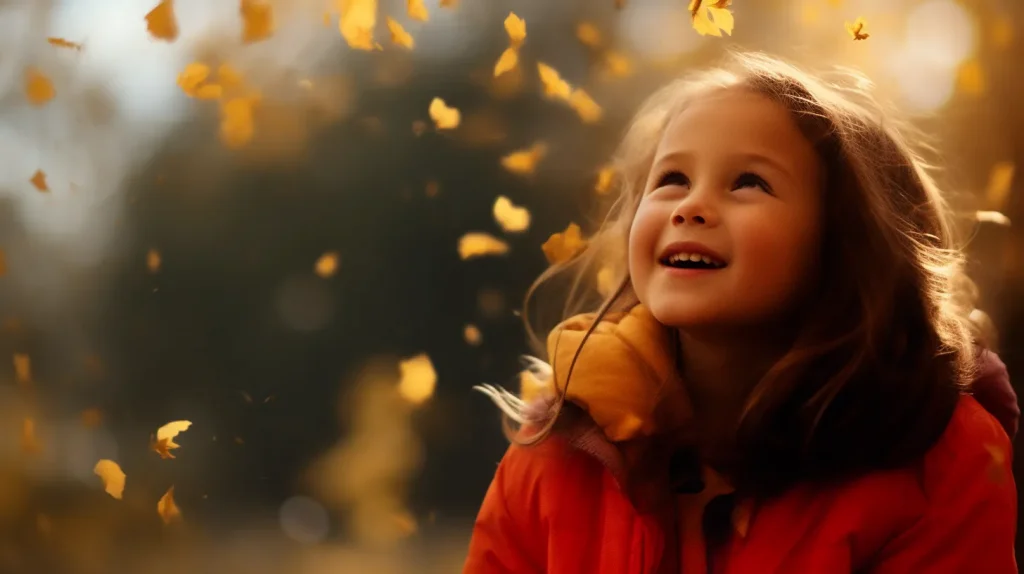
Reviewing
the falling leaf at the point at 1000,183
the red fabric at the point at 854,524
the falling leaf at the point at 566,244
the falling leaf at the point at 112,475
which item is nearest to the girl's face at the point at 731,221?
the red fabric at the point at 854,524

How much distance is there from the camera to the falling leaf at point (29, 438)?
4.93 ft

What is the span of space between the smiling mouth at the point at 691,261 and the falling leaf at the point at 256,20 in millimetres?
832

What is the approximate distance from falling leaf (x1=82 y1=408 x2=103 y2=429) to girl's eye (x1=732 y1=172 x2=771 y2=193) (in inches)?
42.2

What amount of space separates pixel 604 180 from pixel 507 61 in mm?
261

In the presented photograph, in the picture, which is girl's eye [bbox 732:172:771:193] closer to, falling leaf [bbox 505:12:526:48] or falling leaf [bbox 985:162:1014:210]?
falling leaf [bbox 985:162:1014:210]

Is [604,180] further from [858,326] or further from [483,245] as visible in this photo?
[858,326]

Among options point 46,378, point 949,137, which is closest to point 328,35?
point 46,378

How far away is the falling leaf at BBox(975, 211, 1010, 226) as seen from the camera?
118 cm

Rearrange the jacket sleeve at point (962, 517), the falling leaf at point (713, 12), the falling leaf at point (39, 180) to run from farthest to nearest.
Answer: the falling leaf at point (39, 180) → the falling leaf at point (713, 12) → the jacket sleeve at point (962, 517)

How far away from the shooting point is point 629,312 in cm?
92

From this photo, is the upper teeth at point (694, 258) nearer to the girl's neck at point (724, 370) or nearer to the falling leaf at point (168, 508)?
the girl's neck at point (724, 370)

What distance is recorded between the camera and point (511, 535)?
910 millimetres

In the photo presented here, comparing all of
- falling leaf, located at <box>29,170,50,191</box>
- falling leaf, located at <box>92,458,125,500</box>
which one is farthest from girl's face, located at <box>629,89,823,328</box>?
falling leaf, located at <box>29,170,50,191</box>

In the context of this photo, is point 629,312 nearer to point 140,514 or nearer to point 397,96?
point 397,96
